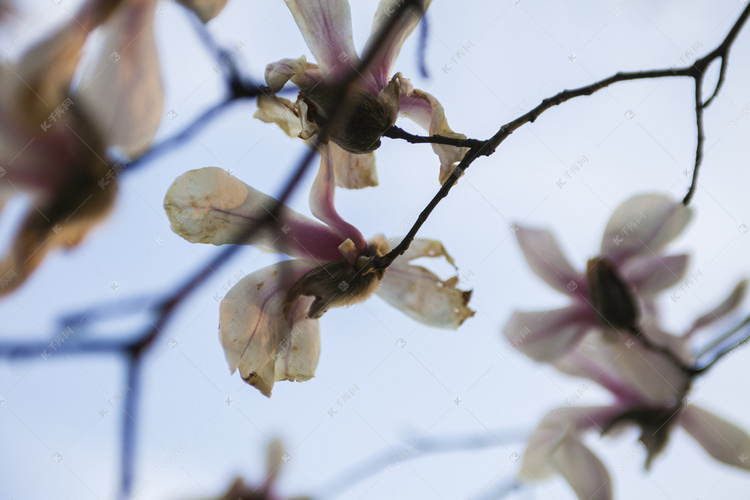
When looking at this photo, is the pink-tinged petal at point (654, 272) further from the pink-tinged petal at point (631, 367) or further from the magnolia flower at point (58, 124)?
the magnolia flower at point (58, 124)

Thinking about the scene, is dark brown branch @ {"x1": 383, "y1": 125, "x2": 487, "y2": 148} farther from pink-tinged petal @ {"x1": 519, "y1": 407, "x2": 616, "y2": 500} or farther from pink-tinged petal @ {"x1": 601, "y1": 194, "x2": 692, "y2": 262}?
pink-tinged petal @ {"x1": 519, "y1": 407, "x2": 616, "y2": 500}

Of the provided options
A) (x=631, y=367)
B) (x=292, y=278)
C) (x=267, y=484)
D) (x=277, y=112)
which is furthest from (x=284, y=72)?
(x=267, y=484)

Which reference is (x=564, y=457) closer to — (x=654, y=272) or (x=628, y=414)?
(x=628, y=414)

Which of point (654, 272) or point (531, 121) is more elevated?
point (531, 121)

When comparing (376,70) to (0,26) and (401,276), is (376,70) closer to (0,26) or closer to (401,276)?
(401,276)

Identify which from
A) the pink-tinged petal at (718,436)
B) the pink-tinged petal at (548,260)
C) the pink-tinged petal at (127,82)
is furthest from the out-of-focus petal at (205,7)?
the pink-tinged petal at (718,436)

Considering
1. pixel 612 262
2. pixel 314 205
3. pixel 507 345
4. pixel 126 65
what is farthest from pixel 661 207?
pixel 126 65
